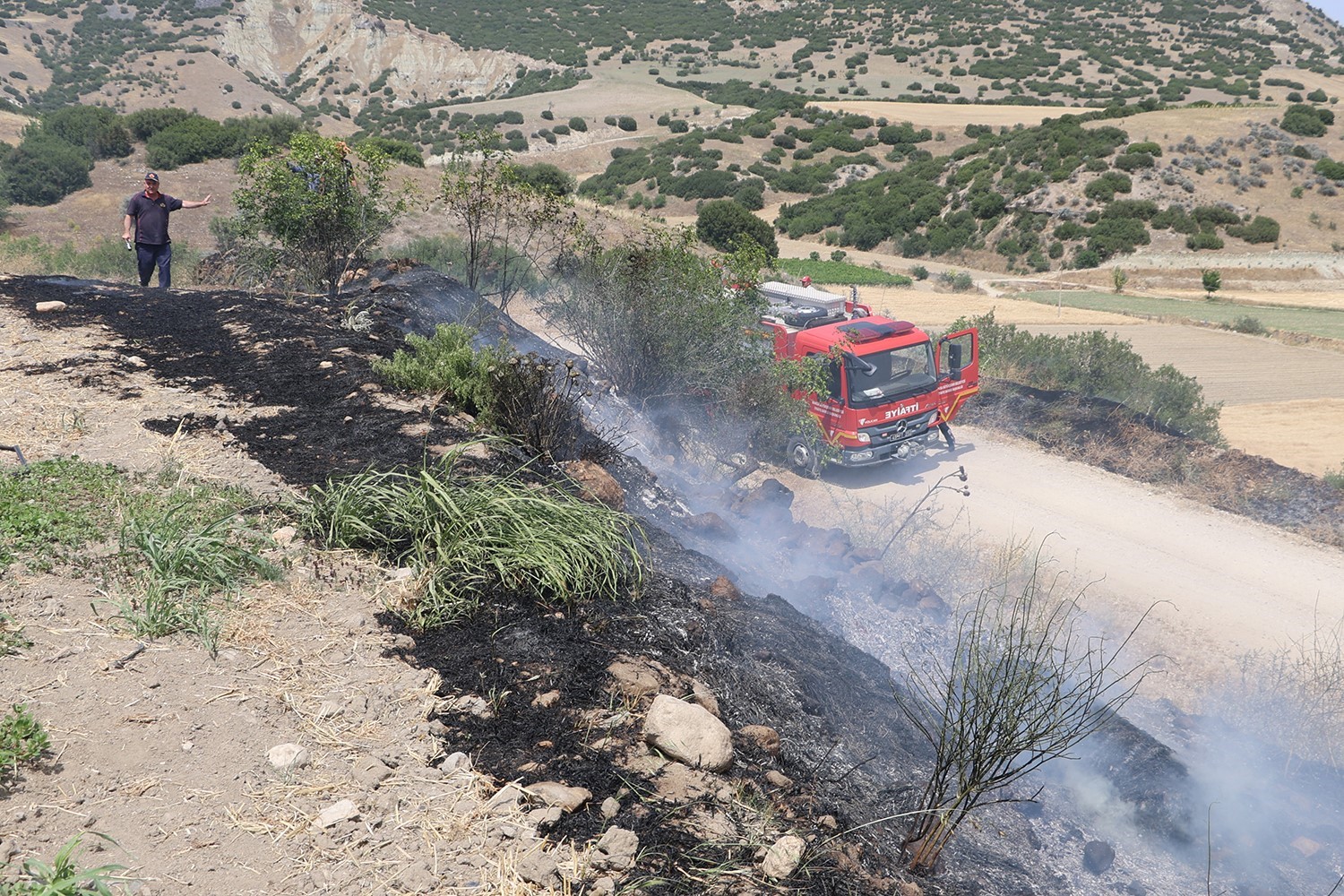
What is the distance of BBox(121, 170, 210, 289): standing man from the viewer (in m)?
11.1

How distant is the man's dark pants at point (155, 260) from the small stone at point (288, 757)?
9.67m

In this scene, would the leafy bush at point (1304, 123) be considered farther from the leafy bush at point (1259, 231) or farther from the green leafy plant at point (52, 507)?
the green leafy plant at point (52, 507)

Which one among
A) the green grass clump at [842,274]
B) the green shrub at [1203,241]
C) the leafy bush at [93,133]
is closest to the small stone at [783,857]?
the green grass clump at [842,274]

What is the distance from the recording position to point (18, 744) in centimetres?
344

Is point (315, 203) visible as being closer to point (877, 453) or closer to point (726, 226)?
point (877, 453)

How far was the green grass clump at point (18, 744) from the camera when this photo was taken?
336 cm

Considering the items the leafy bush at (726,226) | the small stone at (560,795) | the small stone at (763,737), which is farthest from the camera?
the leafy bush at (726,226)

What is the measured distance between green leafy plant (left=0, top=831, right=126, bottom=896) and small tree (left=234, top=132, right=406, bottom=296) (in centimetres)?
1019

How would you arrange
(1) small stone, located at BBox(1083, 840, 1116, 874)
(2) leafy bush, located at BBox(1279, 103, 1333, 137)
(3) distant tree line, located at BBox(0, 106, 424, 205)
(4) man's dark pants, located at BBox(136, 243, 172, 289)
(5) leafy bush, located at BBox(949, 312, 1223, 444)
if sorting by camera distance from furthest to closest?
1. (2) leafy bush, located at BBox(1279, 103, 1333, 137)
2. (3) distant tree line, located at BBox(0, 106, 424, 205)
3. (5) leafy bush, located at BBox(949, 312, 1223, 444)
4. (4) man's dark pants, located at BBox(136, 243, 172, 289)
5. (1) small stone, located at BBox(1083, 840, 1116, 874)

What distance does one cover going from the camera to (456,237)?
2139 centimetres

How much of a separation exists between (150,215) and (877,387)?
31.4 feet

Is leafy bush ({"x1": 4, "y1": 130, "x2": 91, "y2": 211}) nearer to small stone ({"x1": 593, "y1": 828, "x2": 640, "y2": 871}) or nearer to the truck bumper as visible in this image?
the truck bumper

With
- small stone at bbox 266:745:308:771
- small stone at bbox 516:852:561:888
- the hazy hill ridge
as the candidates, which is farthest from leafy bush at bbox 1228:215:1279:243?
small stone at bbox 266:745:308:771

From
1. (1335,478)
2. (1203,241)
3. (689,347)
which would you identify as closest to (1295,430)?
(1335,478)
